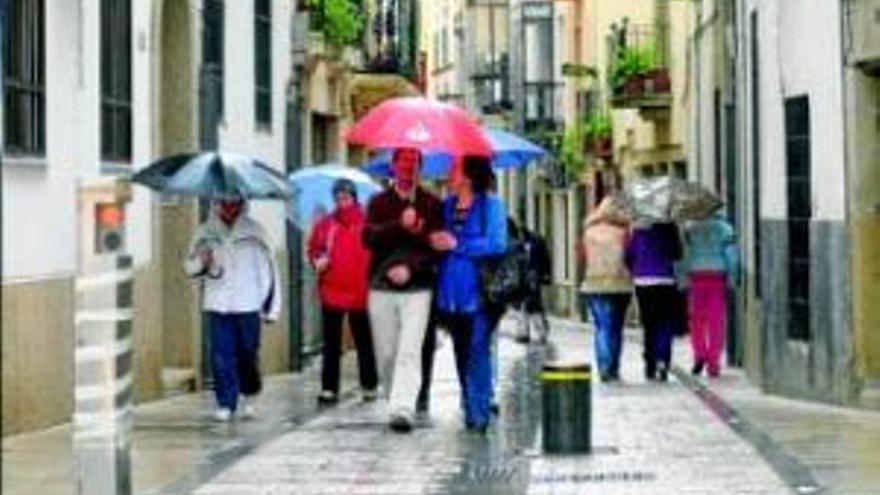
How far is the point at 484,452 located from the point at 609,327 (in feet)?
27.0

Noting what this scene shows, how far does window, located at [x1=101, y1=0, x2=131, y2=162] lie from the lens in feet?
60.5

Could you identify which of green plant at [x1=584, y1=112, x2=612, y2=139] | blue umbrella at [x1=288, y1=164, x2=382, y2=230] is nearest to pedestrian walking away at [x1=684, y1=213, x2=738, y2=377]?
blue umbrella at [x1=288, y1=164, x2=382, y2=230]

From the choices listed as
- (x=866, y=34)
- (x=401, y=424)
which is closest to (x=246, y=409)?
(x=401, y=424)

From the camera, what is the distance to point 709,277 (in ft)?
78.0

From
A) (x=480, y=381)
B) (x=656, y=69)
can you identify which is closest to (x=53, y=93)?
(x=480, y=381)

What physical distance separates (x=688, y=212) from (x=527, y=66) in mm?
42616

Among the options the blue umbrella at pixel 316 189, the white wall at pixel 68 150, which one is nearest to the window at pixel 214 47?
the white wall at pixel 68 150

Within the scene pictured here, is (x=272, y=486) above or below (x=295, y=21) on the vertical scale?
below

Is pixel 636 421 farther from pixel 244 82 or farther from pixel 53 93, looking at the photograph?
pixel 244 82

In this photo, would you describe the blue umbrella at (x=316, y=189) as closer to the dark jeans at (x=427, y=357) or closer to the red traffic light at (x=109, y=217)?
the dark jeans at (x=427, y=357)

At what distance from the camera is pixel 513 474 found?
13.6 meters

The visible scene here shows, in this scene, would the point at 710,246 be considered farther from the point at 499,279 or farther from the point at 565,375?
the point at 565,375

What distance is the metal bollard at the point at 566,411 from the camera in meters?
14.6

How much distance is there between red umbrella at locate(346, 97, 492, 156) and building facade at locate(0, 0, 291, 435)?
2092 mm
